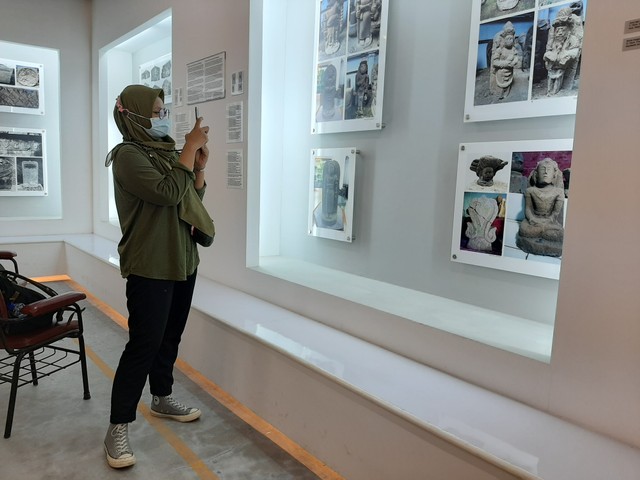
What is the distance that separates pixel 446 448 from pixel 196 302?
1923 mm

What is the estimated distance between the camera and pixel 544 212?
2150 mm

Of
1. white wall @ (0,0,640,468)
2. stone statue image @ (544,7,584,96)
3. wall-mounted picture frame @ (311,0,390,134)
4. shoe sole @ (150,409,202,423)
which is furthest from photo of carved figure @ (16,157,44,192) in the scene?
stone statue image @ (544,7,584,96)

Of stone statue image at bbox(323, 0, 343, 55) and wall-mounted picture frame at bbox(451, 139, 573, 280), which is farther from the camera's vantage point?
stone statue image at bbox(323, 0, 343, 55)

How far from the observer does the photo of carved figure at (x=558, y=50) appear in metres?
2.02

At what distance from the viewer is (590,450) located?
1479 millimetres

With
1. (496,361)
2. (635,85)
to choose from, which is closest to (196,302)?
(496,361)

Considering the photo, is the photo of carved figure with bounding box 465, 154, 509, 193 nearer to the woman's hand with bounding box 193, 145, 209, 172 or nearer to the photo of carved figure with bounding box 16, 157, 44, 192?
the woman's hand with bounding box 193, 145, 209, 172

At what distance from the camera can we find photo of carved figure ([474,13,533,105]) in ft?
7.16

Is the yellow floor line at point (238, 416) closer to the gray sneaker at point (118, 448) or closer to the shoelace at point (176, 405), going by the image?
the shoelace at point (176, 405)

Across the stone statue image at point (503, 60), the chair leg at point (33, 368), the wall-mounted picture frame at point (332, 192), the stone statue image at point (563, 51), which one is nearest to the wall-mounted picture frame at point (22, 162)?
the chair leg at point (33, 368)

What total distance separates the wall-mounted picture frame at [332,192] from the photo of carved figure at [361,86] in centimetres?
25

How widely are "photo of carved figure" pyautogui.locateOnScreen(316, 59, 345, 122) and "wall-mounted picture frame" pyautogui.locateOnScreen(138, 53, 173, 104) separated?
259 centimetres

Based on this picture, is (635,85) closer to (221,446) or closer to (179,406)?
(221,446)

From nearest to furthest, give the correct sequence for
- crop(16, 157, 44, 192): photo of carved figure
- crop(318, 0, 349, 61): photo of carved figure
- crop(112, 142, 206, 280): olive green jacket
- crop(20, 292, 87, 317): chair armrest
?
crop(112, 142, 206, 280): olive green jacket < crop(20, 292, 87, 317): chair armrest < crop(318, 0, 349, 61): photo of carved figure < crop(16, 157, 44, 192): photo of carved figure
